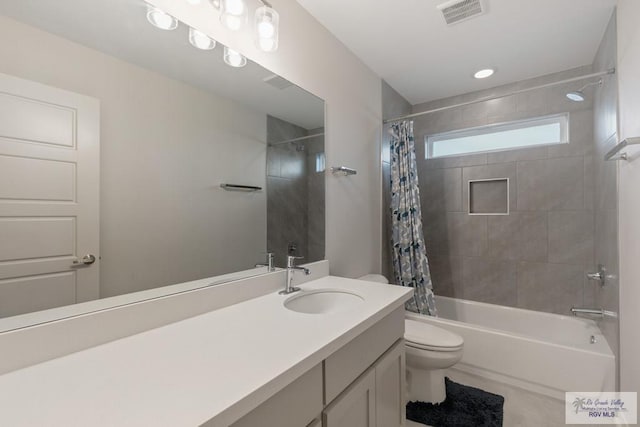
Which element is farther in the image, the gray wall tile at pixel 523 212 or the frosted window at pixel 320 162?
the gray wall tile at pixel 523 212

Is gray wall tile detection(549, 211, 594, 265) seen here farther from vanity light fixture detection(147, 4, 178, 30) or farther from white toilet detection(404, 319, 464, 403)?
vanity light fixture detection(147, 4, 178, 30)

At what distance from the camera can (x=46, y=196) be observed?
0.76 metres

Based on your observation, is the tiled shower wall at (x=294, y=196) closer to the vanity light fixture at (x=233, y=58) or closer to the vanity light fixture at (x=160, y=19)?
the vanity light fixture at (x=233, y=58)

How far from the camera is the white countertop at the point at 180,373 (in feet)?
1.64

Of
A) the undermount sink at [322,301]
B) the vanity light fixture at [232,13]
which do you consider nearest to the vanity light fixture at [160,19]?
the vanity light fixture at [232,13]

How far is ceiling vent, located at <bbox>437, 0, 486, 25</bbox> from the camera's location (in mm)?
1565

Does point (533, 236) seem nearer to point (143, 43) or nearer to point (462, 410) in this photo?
point (462, 410)

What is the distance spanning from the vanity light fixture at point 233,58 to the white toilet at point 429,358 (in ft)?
5.68

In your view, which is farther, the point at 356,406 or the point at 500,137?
the point at 500,137

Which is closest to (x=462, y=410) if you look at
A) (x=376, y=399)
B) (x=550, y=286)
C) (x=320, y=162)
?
(x=376, y=399)

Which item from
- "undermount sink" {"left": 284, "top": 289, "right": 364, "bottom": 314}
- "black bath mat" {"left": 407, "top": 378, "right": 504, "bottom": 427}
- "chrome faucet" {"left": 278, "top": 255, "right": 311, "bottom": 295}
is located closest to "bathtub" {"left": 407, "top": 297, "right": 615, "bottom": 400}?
"black bath mat" {"left": 407, "top": 378, "right": 504, "bottom": 427}

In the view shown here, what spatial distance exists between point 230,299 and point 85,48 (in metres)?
0.98

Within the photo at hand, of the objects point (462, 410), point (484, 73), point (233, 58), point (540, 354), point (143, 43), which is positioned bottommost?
point (462, 410)

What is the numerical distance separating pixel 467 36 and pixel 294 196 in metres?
1.59
